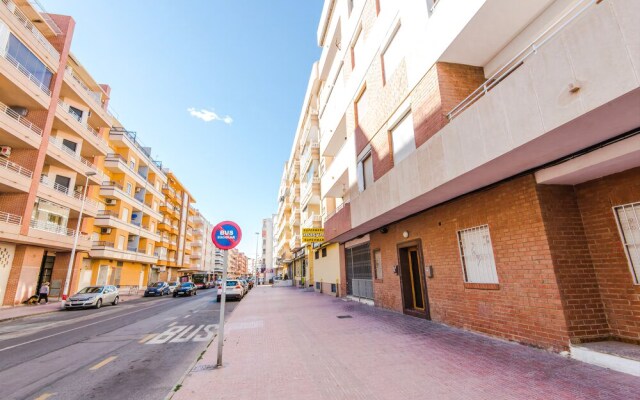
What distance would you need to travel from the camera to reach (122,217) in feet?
108

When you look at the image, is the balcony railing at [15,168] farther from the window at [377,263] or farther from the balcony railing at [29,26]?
the window at [377,263]

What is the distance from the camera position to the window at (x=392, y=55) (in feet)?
33.3

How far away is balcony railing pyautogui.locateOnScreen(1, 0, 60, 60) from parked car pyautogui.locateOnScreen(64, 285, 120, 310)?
17932 millimetres

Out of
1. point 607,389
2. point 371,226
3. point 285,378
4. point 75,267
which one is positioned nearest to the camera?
point 607,389

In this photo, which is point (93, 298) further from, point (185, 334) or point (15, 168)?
point (185, 334)

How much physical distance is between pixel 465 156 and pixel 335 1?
17.6 metres

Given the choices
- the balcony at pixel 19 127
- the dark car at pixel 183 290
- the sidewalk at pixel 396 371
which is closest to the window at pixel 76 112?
the balcony at pixel 19 127

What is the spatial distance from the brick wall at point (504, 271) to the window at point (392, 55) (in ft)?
17.9

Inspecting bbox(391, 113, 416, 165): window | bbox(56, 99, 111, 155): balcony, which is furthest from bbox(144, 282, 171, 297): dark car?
bbox(391, 113, 416, 165): window

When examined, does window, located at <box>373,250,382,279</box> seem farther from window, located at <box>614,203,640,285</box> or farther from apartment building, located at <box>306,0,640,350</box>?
window, located at <box>614,203,640,285</box>

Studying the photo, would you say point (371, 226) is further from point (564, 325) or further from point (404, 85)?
point (564, 325)

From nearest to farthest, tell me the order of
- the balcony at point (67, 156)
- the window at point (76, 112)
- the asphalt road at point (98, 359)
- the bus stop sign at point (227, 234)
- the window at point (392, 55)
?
the asphalt road at point (98, 359) < the bus stop sign at point (227, 234) < the window at point (392, 55) < the balcony at point (67, 156) < the window at point (76, 112)

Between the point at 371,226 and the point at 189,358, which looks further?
the point at 371,226

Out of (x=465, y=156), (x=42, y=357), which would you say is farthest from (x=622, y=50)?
(x=42, y=357)
